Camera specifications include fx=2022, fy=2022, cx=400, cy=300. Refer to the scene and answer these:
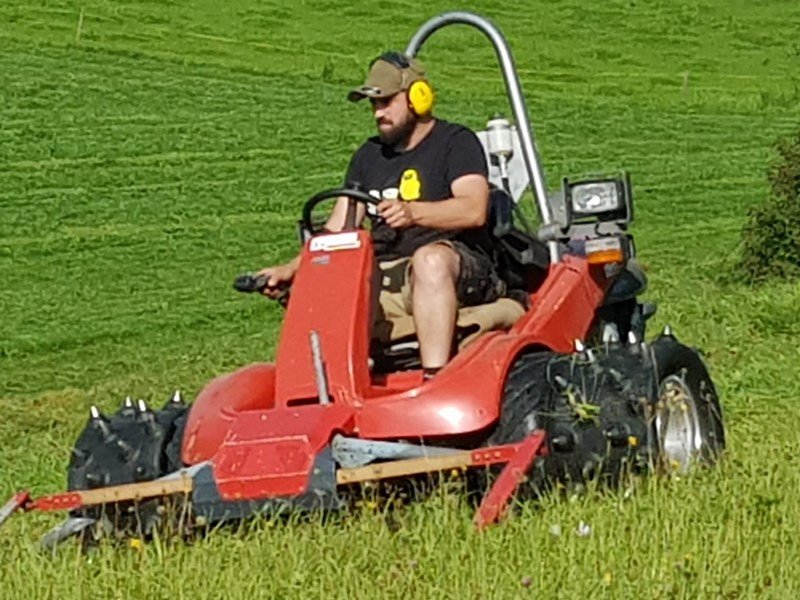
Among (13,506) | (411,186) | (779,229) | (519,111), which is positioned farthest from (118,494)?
(779,229)

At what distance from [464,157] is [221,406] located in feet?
4.34

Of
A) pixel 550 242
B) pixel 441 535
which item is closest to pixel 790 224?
pixel 550 242

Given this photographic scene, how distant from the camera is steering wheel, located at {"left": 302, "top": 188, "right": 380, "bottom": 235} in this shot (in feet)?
23.3

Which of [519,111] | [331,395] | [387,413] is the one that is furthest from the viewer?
[519,111]

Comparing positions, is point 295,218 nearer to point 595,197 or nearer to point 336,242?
point 595,197

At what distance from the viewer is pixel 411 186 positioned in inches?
296

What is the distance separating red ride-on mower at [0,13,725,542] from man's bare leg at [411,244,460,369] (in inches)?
4.4

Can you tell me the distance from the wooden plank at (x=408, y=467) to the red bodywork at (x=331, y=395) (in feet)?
0.55

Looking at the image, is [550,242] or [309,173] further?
[309,173]

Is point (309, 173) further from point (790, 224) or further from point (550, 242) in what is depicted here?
point (550, 242)

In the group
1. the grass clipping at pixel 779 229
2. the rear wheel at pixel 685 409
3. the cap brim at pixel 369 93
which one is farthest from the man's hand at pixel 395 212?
the grass clipping at pixel 779 229

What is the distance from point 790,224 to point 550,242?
697cm

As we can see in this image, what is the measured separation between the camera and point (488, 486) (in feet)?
20.6

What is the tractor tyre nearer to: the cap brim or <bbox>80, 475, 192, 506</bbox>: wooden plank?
<bbox>80, 475, 192, 506</bbox>: wooden plank
